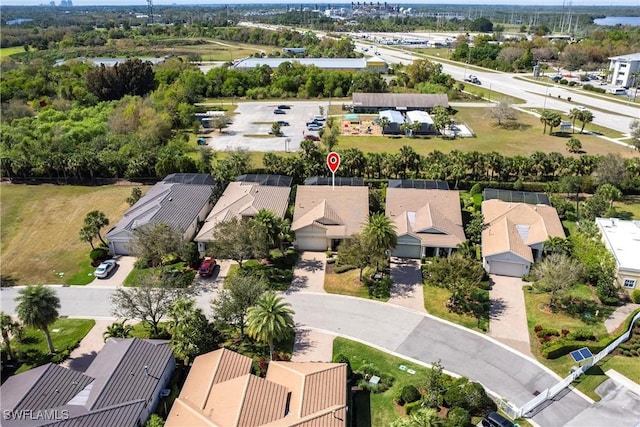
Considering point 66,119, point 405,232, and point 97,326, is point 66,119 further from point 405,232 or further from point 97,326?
point 405,232

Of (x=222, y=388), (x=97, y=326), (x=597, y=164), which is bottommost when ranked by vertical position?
(x=97, y=326)

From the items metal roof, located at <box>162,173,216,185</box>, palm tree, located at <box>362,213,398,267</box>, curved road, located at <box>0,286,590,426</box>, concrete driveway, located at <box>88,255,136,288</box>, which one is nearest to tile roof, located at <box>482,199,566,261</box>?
palm tree, located at <box>362,213,398,267</box>

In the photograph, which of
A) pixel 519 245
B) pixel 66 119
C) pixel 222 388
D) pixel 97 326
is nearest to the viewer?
pixel 222 388

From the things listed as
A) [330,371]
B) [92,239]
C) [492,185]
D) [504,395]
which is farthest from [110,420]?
[492,185]

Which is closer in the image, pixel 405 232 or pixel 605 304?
pixel 605 304

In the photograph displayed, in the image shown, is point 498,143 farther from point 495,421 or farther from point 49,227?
point 49,227

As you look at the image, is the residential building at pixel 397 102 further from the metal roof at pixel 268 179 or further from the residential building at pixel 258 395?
the residential building at pixel 258 395

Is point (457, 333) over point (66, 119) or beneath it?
beneath
